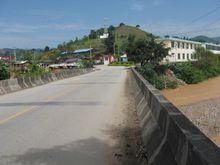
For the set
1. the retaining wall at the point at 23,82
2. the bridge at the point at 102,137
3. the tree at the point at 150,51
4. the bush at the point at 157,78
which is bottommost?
the bush at the point at 157,78

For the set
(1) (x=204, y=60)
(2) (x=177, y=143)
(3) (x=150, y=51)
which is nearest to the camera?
(2) (x=177, y=143)

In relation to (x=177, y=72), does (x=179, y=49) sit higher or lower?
higher

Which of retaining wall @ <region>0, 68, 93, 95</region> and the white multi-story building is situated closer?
retaining wall @ <region>0, 68, 93, 95</region>

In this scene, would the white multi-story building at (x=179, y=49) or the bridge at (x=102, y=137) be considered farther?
the white multi-story building at (x=179, y=49)

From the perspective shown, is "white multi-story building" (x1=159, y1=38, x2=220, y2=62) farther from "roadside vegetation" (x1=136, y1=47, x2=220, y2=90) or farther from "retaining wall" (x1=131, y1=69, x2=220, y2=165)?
"retaining wall" (x1=131, y1=69, x2=220, y2=165)

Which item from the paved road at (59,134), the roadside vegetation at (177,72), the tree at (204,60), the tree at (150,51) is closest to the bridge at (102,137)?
the paved road at (59,134)

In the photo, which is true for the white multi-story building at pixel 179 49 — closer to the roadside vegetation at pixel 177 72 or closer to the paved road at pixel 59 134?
the roadside vegetation at pixel 177 72

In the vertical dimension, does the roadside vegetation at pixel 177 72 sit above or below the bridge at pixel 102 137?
below

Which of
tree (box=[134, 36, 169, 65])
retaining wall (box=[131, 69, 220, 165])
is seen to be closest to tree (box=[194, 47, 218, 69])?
tree (box=[134, 36, 169, 65])

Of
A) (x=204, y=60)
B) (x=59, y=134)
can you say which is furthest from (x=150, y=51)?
(x=59, y=134)

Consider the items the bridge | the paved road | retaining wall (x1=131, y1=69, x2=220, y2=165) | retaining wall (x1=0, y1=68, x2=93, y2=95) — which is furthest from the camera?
retaining wall (x1=0, y1=68, x2=93, y2=95)

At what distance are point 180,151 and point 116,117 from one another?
8.36 metres

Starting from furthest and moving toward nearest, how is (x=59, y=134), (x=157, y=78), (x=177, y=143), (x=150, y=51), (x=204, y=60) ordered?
(x=204, y=60) → (x=150, y=51) → (x=157, y=78) → (x=59, y=134) → (x=177, y=143)

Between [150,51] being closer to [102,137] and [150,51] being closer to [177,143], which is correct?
[102,137]
